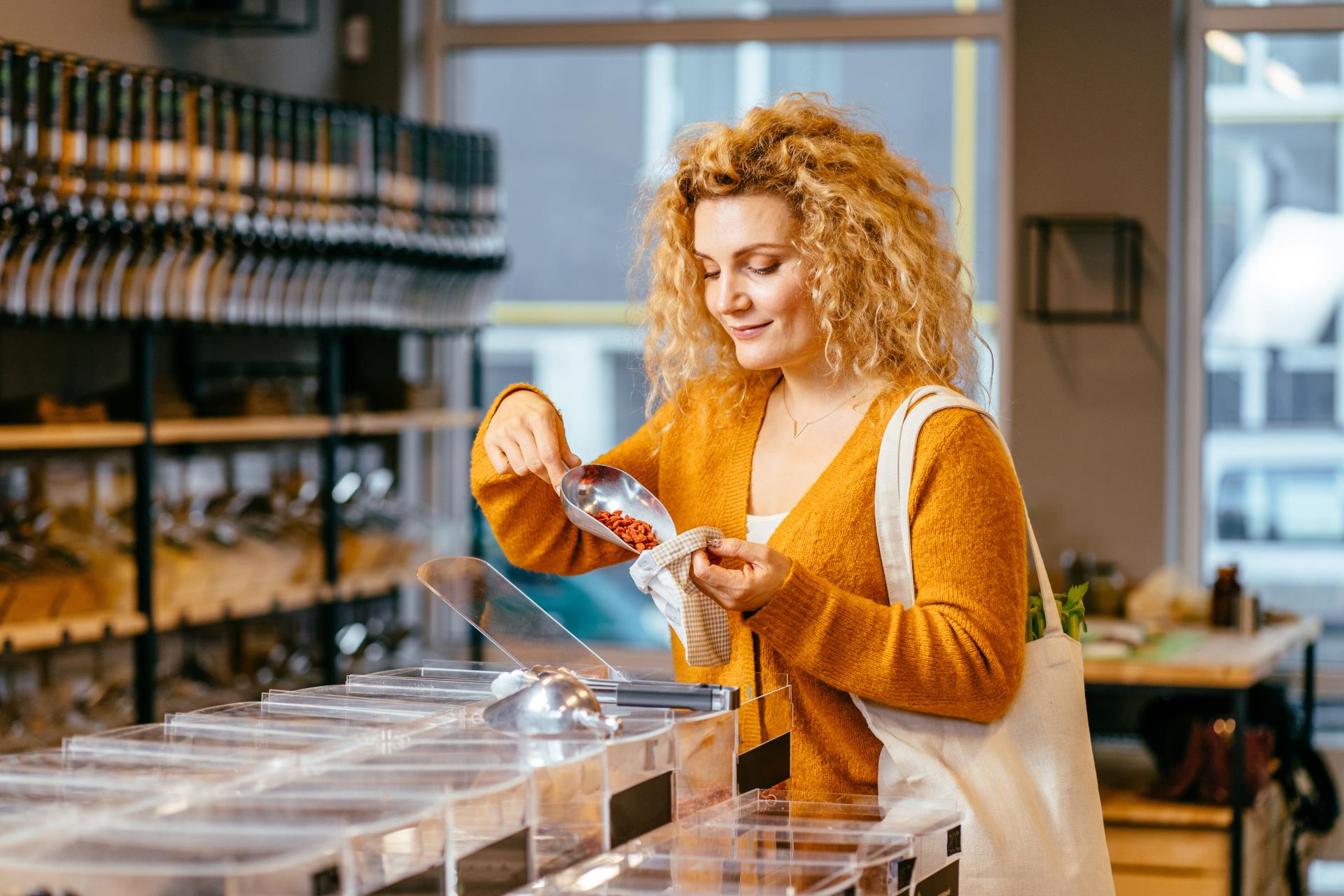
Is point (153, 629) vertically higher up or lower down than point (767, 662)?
lower down

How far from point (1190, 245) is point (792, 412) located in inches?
113

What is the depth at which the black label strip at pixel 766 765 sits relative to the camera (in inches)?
54.6

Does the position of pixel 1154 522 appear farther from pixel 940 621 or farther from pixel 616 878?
pixel 616 878

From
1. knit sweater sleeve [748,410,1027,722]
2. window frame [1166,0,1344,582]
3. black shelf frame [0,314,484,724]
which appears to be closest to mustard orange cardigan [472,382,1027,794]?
knit sweater sleeve [748,410,1027,722]

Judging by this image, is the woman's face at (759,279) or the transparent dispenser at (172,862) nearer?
the transparent dispenser at (172,862)

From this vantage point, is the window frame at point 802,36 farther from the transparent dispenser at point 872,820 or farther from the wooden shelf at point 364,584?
the transparent dispenser at point 872,820

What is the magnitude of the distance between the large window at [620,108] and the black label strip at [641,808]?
3.33 meters

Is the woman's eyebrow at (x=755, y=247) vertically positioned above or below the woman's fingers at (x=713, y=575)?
above

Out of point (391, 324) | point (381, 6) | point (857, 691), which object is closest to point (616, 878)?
point (857, 691)

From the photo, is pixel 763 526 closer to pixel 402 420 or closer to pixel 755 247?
Answer: pixel 755 247

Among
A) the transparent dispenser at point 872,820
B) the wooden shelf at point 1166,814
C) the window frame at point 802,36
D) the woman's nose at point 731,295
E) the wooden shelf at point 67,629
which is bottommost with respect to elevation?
the wooden shelf at point 1166,814

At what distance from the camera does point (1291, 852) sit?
3.72 meters

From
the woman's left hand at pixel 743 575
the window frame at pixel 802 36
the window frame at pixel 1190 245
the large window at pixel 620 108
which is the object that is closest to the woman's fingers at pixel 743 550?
the woman's left hand at pixel 743 575

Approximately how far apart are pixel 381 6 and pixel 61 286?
1996 mm
